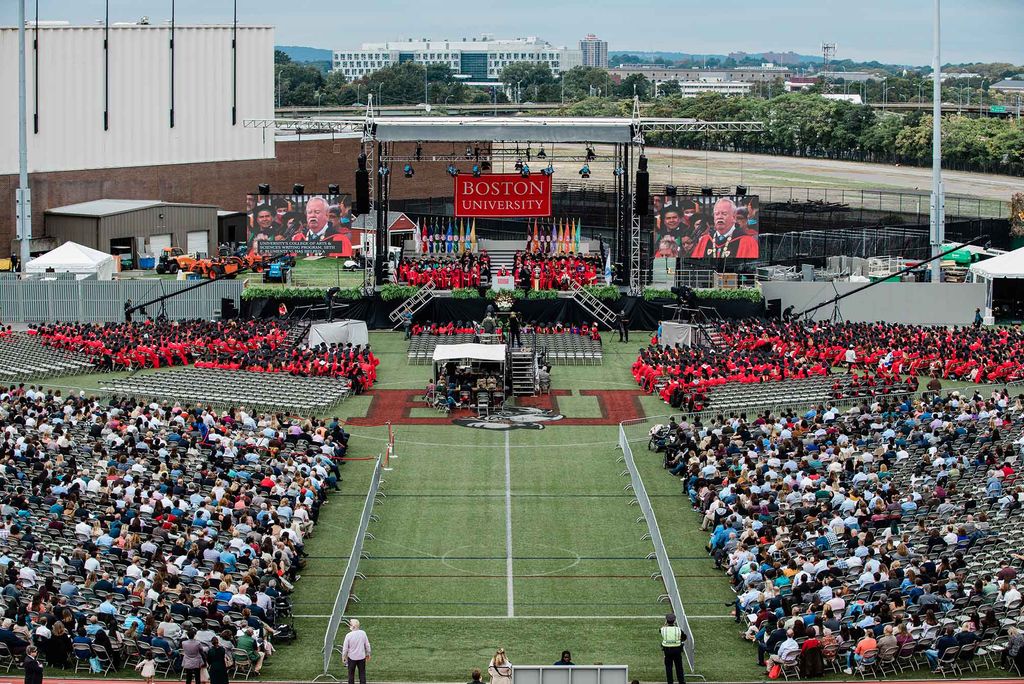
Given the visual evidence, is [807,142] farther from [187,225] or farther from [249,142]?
[187,225]

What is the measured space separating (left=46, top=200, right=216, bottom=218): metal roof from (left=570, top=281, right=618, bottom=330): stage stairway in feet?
80.5

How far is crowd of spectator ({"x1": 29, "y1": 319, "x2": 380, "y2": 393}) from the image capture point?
48156 mm

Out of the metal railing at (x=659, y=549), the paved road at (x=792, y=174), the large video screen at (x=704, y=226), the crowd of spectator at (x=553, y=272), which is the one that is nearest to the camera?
the metal railing at (x=659, y=549)

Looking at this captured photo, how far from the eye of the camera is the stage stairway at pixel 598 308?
2331 inches

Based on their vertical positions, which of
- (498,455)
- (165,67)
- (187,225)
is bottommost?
(498,455)

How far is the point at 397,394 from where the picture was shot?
4772cm

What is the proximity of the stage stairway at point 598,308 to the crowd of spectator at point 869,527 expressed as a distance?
66.7 feet

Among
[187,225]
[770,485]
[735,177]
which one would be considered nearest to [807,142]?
[735,177]

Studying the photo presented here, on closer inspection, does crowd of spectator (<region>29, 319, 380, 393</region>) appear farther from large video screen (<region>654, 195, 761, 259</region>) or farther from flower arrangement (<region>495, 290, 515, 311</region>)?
large video screen (<region>654, 195, 761, 259</region>)

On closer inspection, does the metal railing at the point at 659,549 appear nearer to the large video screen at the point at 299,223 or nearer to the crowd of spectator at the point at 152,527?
the crowd of spectator at the point at 152,527

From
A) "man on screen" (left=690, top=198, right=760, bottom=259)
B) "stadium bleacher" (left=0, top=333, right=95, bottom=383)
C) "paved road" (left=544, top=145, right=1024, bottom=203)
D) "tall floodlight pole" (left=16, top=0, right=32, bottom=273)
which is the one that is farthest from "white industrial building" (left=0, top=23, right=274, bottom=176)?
"paved road" (left=544, top=145, right=1024, bottom=203)

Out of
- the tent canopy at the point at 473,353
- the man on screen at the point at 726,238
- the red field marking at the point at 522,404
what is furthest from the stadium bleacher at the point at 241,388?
the man on screen at the point at 726,238

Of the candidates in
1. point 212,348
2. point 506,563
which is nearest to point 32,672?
point 506,563

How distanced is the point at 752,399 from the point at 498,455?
7.50 metres
